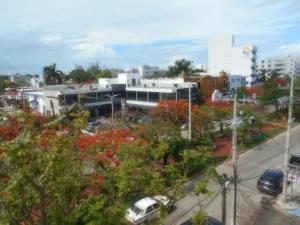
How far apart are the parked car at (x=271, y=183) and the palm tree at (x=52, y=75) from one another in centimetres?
5201

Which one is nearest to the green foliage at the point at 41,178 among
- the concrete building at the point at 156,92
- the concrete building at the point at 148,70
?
the concrete building at the point at 156,92

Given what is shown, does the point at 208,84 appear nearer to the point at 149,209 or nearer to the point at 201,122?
the point at 201,122

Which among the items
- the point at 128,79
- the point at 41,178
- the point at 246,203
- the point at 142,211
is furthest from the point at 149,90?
the point at 41,178

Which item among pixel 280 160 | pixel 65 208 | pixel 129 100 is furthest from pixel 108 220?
pixel 129 100

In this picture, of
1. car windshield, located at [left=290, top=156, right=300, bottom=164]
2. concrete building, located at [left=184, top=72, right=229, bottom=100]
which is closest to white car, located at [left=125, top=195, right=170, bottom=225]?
car windshield, located at [left=290, top=156, right=300, bottom=164]

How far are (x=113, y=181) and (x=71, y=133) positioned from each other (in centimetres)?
353

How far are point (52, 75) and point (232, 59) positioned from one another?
46.8 m

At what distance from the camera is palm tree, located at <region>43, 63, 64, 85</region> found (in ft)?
207

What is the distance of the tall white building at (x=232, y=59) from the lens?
7912cm

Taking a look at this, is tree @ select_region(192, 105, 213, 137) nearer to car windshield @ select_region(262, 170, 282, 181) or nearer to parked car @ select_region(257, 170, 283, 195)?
car windshield @ select_region(262, 170, 282, 181)

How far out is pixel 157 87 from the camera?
5150 centimetres

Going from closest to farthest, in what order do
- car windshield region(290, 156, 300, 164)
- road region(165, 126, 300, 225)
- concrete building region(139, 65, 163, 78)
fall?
road region(165, 126, 300, 225), car windshield region(290, 156, 300, 164), concrete building region(139, 65, 163, 78)

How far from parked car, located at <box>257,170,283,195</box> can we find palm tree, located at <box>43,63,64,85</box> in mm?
52011

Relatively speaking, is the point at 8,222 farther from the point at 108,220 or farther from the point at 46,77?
the point at 46,77
